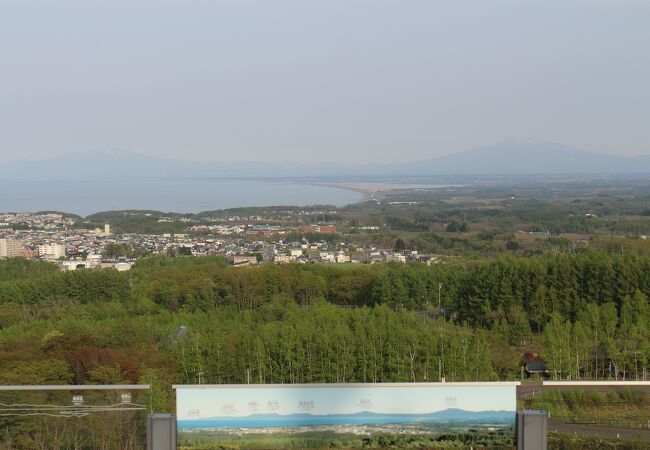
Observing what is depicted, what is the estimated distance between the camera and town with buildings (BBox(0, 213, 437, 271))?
24438 millimetres

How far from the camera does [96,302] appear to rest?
51.5ft

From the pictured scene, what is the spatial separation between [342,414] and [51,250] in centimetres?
2773

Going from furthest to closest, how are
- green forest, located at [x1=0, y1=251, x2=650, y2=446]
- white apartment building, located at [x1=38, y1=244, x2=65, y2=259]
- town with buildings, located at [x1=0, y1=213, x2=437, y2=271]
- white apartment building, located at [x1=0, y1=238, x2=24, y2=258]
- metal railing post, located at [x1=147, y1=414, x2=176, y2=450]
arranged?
white apartment building, located at [x1=0, y1=238, x2=24, y2=258], white apartment building, located at [x1=38, y1=244, x2=65, y2=259], town with buildings, located at [x1=0, y1=213, x2=437, y2=271], green forest, located at [x1=0, y1=251, x2=650, y2=446], metal railing post, located at [x1=147, y1=414, x2=176, y2=450]

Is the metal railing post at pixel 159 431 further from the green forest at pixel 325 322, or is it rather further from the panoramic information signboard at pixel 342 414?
the green forest at pixel 325 322

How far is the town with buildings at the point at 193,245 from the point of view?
2444cm

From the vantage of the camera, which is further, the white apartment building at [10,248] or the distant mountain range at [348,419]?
the white apartment building at [10,248]

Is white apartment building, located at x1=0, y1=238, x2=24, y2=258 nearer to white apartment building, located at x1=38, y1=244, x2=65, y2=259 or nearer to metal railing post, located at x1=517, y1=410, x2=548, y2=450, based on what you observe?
white apartment building, located at x1=38, y1=244, x2=65, y2=259

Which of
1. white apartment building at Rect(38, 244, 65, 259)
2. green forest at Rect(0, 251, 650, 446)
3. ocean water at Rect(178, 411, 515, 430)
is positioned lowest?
white apartment building at Rect(38, 244, 65, 259)

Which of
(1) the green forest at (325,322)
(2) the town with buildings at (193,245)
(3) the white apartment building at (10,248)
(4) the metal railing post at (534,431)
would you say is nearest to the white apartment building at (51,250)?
(2) the town with buildings at (193,245)

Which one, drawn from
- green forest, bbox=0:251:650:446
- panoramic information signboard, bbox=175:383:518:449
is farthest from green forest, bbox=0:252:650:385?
panoramic information signboard, bbox=175:383:518:449

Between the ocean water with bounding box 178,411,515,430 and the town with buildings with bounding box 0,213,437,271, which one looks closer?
the ocean water with bounding box 178,411,515,430

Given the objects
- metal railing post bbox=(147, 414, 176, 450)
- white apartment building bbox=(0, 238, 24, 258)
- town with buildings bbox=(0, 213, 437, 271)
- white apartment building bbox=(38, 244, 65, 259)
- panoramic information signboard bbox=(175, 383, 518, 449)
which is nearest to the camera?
metal railing post bbox=(147, 414, 176, 450)

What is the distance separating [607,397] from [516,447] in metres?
1.97

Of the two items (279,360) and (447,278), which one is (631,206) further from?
(279,360)
